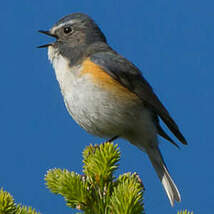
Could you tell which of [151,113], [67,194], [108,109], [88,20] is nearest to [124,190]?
[67,194]

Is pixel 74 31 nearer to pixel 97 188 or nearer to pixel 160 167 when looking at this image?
pixel 160 167

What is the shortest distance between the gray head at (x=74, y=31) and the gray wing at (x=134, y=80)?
48cm

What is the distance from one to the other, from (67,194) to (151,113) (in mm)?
2464

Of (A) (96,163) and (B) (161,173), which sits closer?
(A) (96,163)

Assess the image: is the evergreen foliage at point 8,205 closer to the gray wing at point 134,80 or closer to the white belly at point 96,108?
the white belly at point 96,108

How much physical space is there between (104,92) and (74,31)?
1426mm

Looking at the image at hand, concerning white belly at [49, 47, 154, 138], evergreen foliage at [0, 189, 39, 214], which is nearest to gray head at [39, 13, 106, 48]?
white belly at [49, 47, 154, 138]

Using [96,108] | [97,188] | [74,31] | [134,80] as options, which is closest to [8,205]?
[97,188]

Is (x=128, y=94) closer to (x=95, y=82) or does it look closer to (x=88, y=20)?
(x=95, y=82)

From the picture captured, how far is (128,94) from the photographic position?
473 cm

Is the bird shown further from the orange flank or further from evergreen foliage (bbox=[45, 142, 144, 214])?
evergreen foliage (bbox=[45, 142, 144, 214])

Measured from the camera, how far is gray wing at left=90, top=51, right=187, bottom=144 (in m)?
4.80

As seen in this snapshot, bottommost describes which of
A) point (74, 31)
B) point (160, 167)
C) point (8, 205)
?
point (8, 205)

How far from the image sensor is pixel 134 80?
16.8 feet
